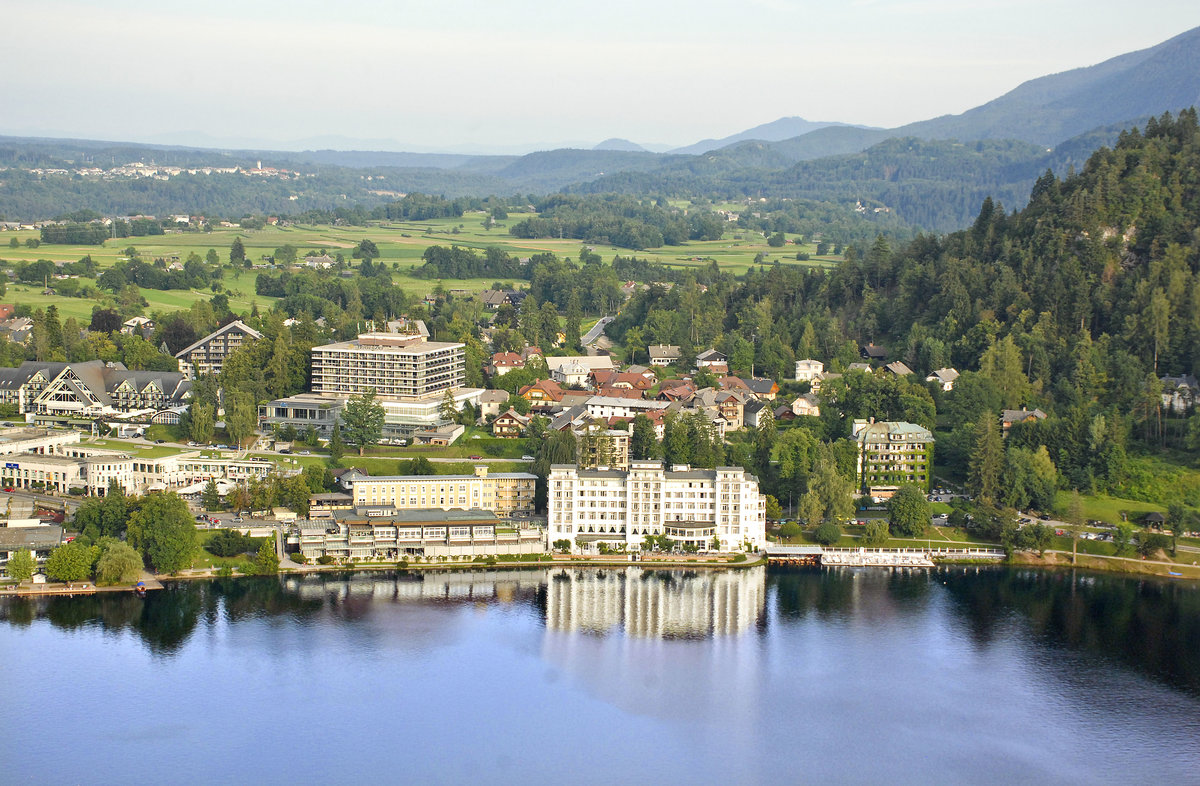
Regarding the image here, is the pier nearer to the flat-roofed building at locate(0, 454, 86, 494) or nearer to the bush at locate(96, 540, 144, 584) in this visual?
the bush at locate(96, 540, 144, 584)

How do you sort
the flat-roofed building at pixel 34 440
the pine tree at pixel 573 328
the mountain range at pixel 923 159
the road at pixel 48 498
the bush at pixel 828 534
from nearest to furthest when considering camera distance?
the bush at pixel 828 534, the road at pixel 48 498, the flat-roofed building at pixel 34 440, the pine tree at pixel 573 328, the mountain range at pixel 923 159

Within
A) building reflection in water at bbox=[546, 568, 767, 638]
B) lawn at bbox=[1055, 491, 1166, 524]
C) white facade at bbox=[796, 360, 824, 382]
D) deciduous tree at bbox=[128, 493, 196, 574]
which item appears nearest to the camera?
building reflection in water at bbox=[546, 568, 767, 638]

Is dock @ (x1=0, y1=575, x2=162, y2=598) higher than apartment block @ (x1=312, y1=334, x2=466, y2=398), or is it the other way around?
apartment block @ (x1=312, y1=334, x2=466, y2=398)

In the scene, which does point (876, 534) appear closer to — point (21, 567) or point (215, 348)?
point (21, 567)

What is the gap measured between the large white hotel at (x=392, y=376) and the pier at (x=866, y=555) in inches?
472

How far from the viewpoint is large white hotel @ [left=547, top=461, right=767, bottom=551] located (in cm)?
2984

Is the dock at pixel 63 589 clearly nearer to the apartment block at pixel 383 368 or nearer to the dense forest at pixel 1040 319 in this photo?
the apartment block at pixel 383 368

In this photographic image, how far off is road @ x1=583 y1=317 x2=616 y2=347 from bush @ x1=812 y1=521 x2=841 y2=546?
2201 cm

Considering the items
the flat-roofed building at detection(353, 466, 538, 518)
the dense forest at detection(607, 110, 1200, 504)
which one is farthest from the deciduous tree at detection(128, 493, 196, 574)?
the dense forest at detection(607, 110, 1200, 504)

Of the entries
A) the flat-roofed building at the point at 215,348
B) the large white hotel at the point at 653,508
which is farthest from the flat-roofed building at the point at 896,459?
the flat-roofed building at the point at 215,348

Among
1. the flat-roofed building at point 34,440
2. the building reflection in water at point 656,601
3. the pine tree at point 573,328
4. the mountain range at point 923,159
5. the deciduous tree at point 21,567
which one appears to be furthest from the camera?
the mountain range at point 923,159

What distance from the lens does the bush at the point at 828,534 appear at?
30094 millimetres

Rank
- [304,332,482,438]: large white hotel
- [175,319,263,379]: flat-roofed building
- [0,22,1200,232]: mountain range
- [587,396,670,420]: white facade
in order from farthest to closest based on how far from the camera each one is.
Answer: [0,22,1200,232]: mountain range < [175,319,263,379]: flat-roofed building < [587,396,670,420]: white facade < [304,332,482,438]: large white hotel

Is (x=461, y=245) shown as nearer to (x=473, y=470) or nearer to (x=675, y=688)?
(x=473, y=470)
